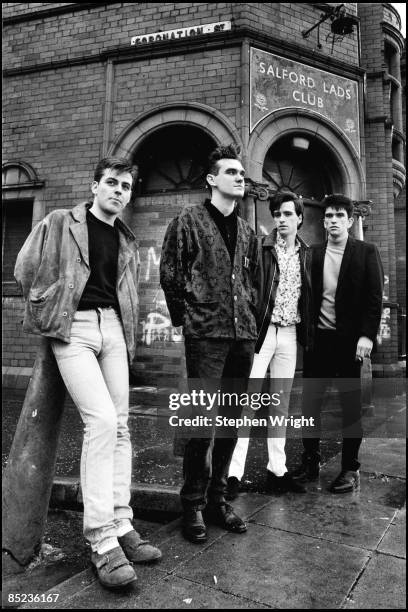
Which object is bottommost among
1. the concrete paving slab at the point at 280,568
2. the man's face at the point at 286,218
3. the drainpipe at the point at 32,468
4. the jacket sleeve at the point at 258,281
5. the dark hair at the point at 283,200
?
the concrete paving slab at the point at 280,568

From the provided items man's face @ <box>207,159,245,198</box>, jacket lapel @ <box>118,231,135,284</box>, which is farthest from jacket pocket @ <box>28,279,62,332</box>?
man's face @ <box>207,159,245,198</box>

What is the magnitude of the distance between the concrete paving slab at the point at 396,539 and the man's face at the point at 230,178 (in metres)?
2.19

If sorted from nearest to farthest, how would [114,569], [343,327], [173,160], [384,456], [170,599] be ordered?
[170,599]
[114,569]
[343,327]
[384,456]
[173,160]

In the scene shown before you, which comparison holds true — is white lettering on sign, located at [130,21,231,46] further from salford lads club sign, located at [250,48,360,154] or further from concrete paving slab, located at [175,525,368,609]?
concrete paving slab, located at [175,525,368,609]

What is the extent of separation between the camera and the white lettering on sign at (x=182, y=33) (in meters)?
7.80

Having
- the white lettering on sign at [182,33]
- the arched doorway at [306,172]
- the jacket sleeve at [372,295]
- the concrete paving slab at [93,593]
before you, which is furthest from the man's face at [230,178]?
the white lettering on sign at [182,33]

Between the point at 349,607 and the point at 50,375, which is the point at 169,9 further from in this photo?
the point at 349,607

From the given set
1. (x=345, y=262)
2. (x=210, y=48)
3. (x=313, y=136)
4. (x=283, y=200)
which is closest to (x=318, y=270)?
(x=345, y=262)

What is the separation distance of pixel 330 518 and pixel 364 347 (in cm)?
123

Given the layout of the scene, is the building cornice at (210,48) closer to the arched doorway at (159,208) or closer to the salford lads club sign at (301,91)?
the salford lads club sign at (301,91)

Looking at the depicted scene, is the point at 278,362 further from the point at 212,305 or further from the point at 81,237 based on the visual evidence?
the point at 81,237

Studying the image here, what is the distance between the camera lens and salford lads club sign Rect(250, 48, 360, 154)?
769 cm

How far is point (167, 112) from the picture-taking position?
7.98 m

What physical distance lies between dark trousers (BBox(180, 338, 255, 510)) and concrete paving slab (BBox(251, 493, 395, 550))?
1.23ft
